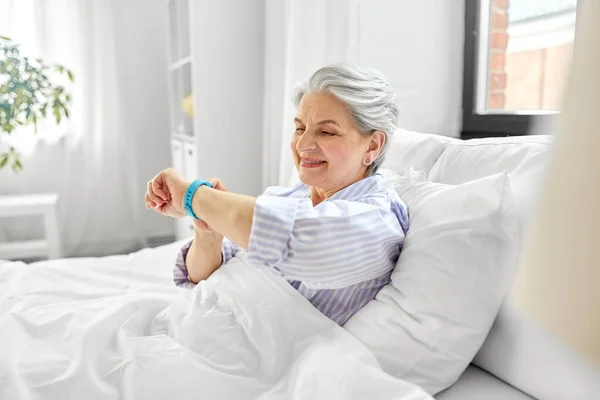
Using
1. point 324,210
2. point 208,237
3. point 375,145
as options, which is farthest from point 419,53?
point 324,210

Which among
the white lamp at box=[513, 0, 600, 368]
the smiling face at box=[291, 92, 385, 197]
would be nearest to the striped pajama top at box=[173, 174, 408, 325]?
the smiling face at box=[291, 92, 385, 197]

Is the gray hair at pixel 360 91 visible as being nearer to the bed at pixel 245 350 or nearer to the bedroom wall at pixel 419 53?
the bed at pixel 245 350

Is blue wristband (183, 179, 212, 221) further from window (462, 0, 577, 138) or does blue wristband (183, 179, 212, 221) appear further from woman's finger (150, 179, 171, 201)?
window (462, 0, 577, 138)

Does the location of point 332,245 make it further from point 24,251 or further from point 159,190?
point 24,251

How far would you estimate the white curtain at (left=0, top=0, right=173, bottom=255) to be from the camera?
3367 millimetres

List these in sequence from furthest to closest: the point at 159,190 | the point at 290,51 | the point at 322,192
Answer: the point at 290,51
the point at 322,192
the point at 159,190

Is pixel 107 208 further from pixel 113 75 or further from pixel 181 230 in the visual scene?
pixel 113 75

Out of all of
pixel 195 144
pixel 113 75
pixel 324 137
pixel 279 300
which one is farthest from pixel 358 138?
pixel 113 75

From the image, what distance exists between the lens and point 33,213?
9.86 feet

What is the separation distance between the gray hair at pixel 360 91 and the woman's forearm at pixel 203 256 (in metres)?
0.40

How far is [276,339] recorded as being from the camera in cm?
96

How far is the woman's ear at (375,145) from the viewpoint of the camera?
1.14 meters

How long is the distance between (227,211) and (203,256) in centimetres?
37

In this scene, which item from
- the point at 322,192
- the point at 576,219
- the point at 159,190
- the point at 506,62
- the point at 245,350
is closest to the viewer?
the point at 576,219
